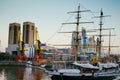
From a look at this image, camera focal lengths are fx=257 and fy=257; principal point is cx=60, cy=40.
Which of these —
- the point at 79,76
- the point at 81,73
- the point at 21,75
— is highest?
the point at 81,73

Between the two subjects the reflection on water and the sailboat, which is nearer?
the sailboat

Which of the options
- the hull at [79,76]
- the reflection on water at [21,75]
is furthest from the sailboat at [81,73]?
the reflection on water at [21,75]

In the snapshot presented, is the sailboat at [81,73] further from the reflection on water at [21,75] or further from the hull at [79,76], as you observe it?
the reflection on water at [21,75]

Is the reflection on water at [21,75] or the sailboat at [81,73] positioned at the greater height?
the sailboat at [81,73]

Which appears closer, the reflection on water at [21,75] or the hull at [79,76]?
the hull at [79,76]

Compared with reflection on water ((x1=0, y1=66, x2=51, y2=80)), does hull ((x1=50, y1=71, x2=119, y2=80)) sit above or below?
above

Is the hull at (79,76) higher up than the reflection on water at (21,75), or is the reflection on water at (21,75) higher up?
the hull at (79,76)

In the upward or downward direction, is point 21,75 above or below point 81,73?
below

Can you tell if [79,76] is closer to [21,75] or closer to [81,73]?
[81,73]

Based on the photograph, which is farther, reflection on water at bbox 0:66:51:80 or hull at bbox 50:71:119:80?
reflection on water at bbox 0:66:51:80

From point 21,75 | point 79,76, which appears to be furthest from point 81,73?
point 21,75

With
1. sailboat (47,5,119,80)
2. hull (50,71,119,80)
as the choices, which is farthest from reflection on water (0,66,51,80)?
hull (50,71,119,80)

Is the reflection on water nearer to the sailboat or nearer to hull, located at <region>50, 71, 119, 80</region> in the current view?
the sailboat

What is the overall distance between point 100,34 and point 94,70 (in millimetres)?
20448
